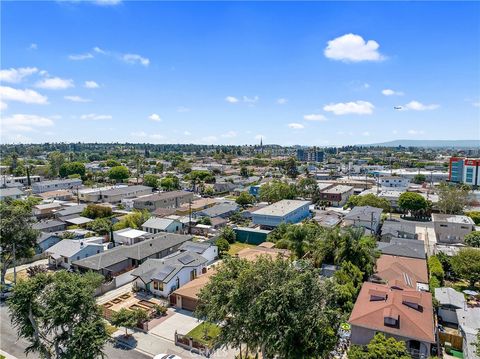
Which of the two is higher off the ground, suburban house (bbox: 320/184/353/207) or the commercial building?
the commercial building

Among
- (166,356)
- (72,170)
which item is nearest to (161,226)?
(166,356)

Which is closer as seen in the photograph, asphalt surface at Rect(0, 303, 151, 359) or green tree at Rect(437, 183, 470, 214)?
asphalt surface at Rect(0, 303, 151, 359)

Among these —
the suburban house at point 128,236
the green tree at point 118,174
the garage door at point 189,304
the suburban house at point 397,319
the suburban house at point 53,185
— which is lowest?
the garage door at point 189,304

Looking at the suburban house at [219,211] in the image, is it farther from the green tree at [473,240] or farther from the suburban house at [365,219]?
the green tree at [473,240]

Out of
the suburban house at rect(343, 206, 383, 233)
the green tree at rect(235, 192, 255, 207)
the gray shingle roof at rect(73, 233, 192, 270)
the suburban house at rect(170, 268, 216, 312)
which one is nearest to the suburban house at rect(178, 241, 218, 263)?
the gray shingle roof at rect(73, 233, 192, 270)

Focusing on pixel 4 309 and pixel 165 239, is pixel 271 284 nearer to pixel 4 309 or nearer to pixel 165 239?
pixel 4 309

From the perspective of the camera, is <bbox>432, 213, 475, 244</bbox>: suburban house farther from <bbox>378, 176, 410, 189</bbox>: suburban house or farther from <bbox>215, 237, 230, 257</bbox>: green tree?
<bbox>378, 176, 410, 189</bbox>: suburban house

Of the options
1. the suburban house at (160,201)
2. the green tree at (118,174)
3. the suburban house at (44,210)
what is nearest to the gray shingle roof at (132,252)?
the suburban house at (160,201)

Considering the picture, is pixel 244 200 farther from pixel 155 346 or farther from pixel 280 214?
pixel 155 346
